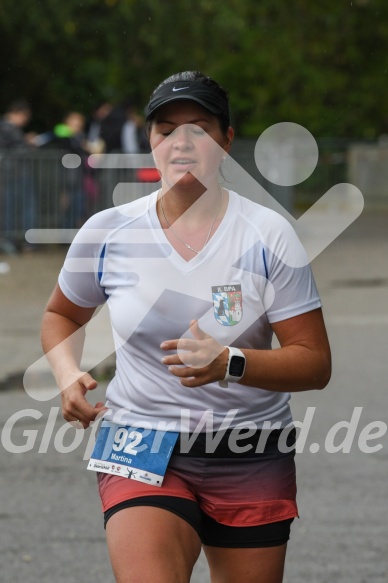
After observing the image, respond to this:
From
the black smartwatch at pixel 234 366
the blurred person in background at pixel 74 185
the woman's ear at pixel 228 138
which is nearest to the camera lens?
the black smartwatch at pixel 234 366

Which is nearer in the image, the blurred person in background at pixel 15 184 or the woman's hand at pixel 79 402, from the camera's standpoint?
the woman's hand at pixel 79 402

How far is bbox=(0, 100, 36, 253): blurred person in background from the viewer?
19547 mm

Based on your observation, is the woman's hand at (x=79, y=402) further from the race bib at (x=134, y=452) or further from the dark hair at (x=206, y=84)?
the dark hair at (x=206, y=84)

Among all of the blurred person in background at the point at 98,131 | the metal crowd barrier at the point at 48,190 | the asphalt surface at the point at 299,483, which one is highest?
the blurred person in background at the point at 98,131

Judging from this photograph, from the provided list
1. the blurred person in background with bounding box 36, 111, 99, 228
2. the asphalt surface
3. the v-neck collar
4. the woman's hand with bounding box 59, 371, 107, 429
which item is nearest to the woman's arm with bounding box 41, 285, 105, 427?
the woman's hand with bounding box 59, 371, 107, 429

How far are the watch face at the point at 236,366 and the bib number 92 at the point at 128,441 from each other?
0.42 m

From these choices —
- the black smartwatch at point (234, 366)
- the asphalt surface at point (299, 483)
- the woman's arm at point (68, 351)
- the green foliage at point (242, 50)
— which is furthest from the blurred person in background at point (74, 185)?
the black smartwatch at point (234, 366)

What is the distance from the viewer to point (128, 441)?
3.81 metres

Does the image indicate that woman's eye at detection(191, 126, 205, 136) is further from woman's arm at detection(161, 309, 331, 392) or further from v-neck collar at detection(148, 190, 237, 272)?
woman's arm at detection(161, 309, 331, 392)

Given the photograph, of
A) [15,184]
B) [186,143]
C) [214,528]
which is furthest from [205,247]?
[15,184]

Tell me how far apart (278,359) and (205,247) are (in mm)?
374

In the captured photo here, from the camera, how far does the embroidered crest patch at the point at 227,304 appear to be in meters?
3.70

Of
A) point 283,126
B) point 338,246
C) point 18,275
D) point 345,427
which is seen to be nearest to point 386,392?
point 345,427

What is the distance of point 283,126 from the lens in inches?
1331
